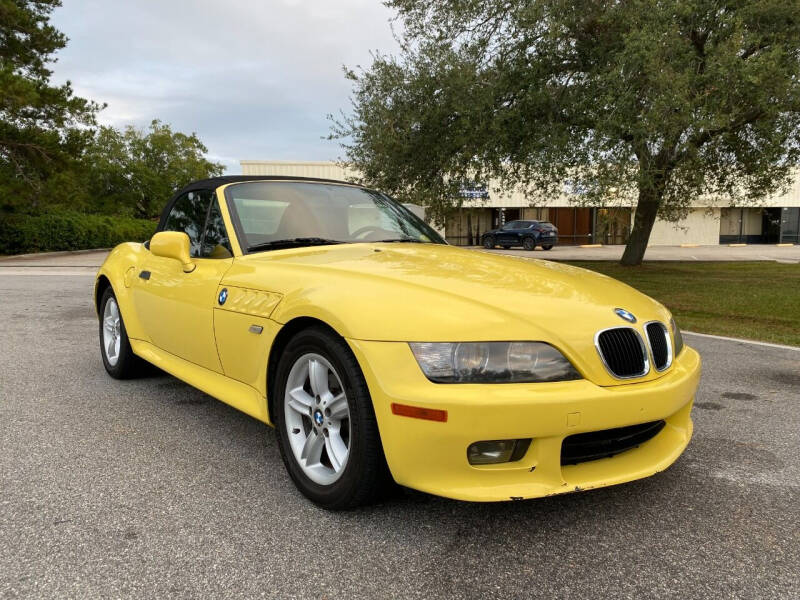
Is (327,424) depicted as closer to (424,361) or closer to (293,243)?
(424,361)

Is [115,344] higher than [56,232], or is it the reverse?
[56,232]

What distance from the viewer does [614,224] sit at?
35.9m

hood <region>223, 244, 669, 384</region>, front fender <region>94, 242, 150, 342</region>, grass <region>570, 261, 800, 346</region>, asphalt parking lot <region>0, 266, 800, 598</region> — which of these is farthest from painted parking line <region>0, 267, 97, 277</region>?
hood <region>223, 244, 669, 384</region>

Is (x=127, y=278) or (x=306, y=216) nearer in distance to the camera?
(x=306, y=216)

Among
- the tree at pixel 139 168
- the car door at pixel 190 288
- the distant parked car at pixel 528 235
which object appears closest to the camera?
the car door at pixel 190 288

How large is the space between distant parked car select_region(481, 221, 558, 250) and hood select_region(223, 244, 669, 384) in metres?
28.7

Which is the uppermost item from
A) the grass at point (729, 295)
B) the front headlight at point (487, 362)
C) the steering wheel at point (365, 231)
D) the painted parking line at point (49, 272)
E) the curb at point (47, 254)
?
the steering wheel at point (365, 231)

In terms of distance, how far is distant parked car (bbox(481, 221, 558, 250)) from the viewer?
3122 cm

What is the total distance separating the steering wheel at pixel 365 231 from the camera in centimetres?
371

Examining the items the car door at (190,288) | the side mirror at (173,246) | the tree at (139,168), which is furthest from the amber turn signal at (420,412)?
the tree at (139,168)

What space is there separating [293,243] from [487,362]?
5.43 feet

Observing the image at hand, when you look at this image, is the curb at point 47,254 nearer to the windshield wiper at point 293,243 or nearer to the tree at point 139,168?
the tree at point 139,168

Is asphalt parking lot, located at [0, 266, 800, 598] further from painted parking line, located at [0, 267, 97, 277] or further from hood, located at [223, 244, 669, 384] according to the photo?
painted parking line, located at [0, 267, 97, 277]

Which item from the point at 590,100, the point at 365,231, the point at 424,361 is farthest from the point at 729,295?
the point at 424,361
